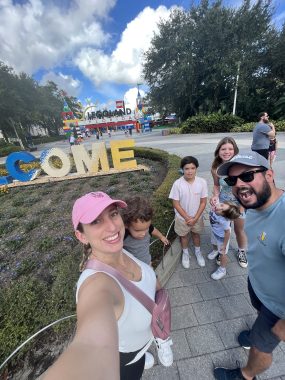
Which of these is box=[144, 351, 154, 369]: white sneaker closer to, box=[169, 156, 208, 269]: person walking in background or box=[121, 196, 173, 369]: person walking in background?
box=[121, 196, 173, 369]: person walking in background

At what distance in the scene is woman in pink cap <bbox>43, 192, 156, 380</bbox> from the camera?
764 mm

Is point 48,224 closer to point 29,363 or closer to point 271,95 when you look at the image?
point 29,363

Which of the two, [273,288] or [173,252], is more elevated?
[273,288]

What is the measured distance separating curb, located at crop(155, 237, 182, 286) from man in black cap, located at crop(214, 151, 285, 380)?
4.78 ft

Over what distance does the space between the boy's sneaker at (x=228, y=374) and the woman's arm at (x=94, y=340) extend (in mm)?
1594

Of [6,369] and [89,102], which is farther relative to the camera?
[89,102]

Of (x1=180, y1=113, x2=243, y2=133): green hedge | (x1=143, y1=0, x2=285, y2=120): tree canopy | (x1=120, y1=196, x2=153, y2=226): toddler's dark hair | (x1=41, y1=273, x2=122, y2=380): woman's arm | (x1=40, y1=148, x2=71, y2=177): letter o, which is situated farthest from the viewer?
(x1=143, y1=0, x2=285, y2=120): tree canopy

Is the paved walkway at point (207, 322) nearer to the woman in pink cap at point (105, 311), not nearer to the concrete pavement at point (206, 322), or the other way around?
the concrete pavement at point (206, 322)

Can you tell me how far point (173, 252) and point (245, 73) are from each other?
27245 millimetres

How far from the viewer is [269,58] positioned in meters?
23.7

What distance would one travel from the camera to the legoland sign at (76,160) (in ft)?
29.8

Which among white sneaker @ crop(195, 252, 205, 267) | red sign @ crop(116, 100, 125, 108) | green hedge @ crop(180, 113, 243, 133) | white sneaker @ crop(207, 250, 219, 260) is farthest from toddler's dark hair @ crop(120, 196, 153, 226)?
red sign @ crop(116, 100, 125, 108)

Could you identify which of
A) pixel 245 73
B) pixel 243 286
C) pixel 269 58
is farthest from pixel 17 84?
pixel 243 286

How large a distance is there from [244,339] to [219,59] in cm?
2858
